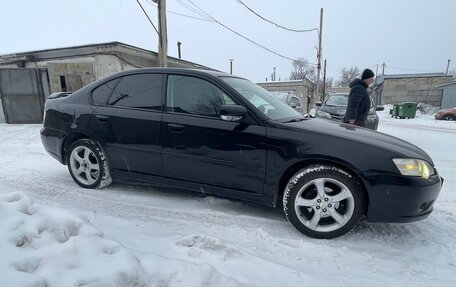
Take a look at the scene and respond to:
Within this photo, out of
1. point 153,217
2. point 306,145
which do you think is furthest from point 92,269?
point 306,145

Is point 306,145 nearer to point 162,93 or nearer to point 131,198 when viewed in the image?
point 162,93

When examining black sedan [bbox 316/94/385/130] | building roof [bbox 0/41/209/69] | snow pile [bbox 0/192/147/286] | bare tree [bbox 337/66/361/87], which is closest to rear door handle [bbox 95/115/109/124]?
snow pile [bbox 0/192/147/286]

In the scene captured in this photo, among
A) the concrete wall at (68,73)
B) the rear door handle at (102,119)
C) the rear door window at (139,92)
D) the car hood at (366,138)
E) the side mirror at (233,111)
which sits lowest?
the car hood at (366,138)

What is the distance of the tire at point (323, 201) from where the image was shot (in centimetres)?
251

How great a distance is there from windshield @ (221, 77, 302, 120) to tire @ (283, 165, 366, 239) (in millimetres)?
719

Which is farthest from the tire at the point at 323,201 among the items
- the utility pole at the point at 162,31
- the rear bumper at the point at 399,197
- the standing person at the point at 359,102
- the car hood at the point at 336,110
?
the utility pole at the point at 162,31

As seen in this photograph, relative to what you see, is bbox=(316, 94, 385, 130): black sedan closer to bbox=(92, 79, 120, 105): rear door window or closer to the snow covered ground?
the snow covered ground

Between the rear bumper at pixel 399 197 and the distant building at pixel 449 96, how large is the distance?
94.4 feet

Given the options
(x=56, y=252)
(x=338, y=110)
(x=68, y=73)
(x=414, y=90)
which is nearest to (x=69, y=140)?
(x=56, y=252)

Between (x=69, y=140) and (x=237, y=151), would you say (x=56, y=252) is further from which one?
(x=69, y=140)

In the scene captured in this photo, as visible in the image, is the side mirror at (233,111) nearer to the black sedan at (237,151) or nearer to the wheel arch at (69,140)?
the black sedan at (237,151)

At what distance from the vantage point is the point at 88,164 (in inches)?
141

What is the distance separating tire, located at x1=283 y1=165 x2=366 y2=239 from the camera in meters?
2.51

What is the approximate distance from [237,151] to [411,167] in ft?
5.04
